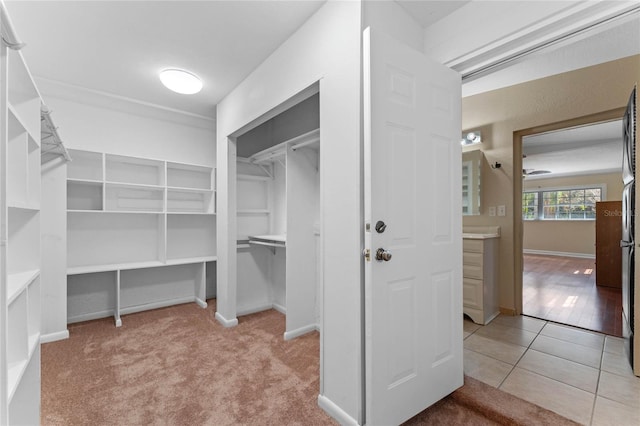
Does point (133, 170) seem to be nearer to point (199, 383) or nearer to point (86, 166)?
point (86, 166)

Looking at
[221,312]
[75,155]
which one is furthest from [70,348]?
[75,155]

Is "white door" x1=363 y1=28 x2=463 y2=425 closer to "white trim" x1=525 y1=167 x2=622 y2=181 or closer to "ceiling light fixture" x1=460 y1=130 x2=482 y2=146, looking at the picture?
"ceiling light fixture" x1=460 y1=130 x2=482 y2=146

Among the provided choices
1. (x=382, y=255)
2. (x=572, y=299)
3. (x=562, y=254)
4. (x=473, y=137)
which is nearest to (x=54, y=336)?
(x=382, y=255)

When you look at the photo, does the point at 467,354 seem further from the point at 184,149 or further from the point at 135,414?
the point at 184,149

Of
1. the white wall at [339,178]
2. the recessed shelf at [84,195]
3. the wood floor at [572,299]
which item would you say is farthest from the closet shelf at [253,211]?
the wood floor at [572,299]

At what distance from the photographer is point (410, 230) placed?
1.57m

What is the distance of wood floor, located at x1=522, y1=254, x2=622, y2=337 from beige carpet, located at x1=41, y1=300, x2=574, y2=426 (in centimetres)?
192

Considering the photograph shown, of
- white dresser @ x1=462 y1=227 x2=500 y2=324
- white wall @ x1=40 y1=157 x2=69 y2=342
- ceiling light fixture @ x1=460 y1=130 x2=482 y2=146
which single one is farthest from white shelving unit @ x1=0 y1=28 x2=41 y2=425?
ceiling light fixture @ x1=460 y1=130 x2=482 y2=146

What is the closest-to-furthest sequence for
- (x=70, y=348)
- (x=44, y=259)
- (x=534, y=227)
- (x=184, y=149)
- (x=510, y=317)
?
1. (x=70, y=348)
2. (x=44, y=259)
3. (x=510, y=317)
4. (x=184, y=149)
5. (x=534, y=227)

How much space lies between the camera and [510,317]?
308cm

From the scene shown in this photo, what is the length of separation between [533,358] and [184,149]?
4277mm

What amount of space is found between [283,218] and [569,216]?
829cm

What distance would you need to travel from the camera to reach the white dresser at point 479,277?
2.87 meters

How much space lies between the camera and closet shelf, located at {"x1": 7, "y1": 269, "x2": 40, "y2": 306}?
104 centimetres
